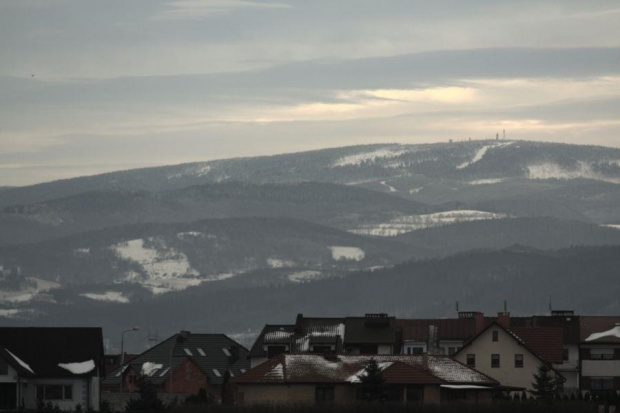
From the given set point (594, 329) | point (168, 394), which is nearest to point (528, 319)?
point (594, 329)

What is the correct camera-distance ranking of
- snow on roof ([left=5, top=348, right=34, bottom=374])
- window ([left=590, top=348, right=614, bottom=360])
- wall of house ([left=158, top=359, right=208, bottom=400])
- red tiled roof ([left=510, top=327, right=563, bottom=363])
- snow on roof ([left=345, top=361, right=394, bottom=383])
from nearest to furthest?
snow on roof ([left=345, top=361, right=394, bottom=383])
snow on roof ([left=5, top=348, right=34, bottom=374])
red tiled roof ([left=510, top=327, right=563, bottom=363])
window ([left=590, top=348, right=614, bottom=360])
wall of house ([left=158, top=359, right=208, bottom=400])

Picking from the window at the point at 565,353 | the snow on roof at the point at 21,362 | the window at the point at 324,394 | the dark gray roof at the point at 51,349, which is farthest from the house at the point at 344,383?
the window at the point at 565,353

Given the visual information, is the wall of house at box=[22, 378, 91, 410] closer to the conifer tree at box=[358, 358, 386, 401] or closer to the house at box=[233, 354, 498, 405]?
the house at box=[233, 354, 498, 405]

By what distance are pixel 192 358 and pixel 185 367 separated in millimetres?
2590

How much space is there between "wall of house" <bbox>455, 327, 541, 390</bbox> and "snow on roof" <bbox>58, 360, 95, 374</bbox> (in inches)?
1143

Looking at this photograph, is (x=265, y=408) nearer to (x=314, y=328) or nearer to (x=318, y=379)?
(x=318, y=379)

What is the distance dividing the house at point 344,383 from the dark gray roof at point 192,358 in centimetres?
4357

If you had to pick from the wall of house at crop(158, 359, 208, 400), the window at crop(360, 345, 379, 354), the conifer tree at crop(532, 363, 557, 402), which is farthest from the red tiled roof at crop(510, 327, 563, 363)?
the wall of house at crop(158, 359, 208, 400)

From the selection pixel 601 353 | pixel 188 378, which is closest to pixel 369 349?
pixel 188 378

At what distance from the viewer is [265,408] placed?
A: 102 meters

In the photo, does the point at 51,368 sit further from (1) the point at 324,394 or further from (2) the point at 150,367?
(2) the point at 150,367

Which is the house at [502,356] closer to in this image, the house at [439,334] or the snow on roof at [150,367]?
the house at [439,334]

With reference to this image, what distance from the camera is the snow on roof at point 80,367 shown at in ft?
393

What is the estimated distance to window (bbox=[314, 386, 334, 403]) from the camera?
11294 centimetres
